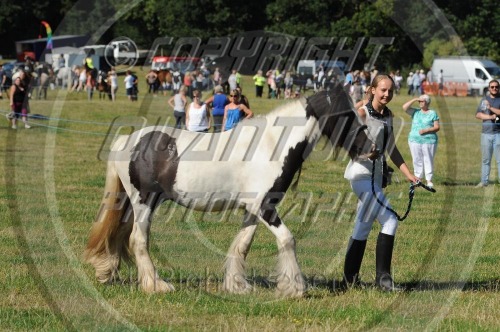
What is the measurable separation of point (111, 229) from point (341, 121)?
7.88 ft

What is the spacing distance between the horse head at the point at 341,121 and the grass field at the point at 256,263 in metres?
0.27

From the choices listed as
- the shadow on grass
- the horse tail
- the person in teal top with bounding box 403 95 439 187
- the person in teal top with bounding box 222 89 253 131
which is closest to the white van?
the person in teal top with bounding box 222 89 253 131

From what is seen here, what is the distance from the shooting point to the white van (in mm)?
50438

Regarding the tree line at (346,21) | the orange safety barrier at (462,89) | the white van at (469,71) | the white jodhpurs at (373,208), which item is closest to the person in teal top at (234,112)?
the white jodhpurs at (373,208)

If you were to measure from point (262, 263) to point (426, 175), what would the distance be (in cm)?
696

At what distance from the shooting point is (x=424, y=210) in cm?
1296

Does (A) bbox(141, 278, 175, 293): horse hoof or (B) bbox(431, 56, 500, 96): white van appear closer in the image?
(A) bbox(141, 278, 175, 293): horse hoof

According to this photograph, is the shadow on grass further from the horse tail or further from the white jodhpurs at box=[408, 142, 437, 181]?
the white jodhpurs at box=[408, 142, 437, 181]

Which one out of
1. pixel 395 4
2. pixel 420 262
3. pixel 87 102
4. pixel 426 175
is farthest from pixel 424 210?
pixel 395 4

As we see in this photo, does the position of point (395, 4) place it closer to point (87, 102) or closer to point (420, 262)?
point (87, 102)

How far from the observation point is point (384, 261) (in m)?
7.91

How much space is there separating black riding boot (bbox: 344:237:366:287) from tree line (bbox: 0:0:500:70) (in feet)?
165

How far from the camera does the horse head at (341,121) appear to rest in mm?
7465

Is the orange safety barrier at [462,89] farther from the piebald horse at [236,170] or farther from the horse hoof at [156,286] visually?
the horse hoof at [156,286]
